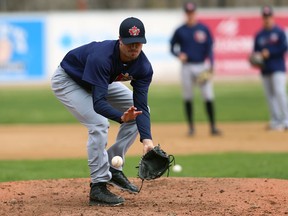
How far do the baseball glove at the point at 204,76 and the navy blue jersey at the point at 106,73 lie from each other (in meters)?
6.24

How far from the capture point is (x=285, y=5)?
31688 mm

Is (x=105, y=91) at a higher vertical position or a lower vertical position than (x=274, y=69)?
higher

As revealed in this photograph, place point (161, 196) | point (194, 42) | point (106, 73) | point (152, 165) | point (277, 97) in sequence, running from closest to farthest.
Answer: point (106, 73) → point (152, 165) → point (161, 196) → point (194, 42) → point (277, 97)

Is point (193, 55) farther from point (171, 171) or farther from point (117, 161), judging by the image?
point (117, 161)

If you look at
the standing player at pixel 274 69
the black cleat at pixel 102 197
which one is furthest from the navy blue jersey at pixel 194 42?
the black cleat at pixel 102 197

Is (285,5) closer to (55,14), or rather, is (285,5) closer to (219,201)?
(55,14)

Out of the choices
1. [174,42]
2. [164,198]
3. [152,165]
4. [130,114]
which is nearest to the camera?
[130,114]

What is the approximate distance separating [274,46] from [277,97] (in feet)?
3.43

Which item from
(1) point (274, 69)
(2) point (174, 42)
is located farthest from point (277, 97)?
(2) point (174, 42)

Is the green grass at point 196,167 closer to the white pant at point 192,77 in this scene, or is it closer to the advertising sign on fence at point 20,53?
the white pant at point 192,77

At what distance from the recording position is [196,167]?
9.78 metres

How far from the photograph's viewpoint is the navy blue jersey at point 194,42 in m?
13.1

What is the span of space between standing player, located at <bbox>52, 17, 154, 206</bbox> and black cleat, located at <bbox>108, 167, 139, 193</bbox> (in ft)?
0.79

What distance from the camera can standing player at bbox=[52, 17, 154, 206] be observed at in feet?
20.6
